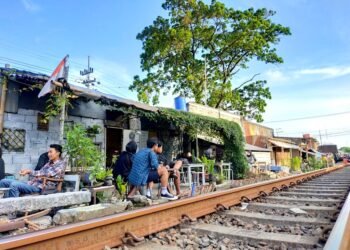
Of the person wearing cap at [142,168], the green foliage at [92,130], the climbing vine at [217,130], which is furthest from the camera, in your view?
the climbing vine at [217,130]

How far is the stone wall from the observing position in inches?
271

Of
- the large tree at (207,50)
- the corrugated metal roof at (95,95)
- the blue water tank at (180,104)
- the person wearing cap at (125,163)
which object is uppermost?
the large tree at (207,50)

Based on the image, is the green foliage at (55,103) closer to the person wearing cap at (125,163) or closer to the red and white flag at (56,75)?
the red and white flag at (56,75)

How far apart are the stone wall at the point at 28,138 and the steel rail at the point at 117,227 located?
536cm

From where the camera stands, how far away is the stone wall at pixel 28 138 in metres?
6.89

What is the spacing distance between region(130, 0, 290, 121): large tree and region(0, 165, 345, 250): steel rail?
17.4 meters

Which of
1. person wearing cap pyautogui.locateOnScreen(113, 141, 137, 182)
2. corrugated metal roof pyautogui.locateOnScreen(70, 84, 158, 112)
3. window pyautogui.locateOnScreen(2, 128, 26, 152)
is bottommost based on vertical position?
person wearing cap pyautogui.locateOnScreen(113, 141, 137, 182)

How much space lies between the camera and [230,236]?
2.43 metres

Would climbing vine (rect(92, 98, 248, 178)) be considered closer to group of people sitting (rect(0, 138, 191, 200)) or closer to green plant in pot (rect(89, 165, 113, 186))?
group of people sitting (rect(0, 138, 191, 200))

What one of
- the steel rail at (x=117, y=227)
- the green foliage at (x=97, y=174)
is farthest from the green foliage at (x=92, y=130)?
the steel rail at (x=117, y=227)

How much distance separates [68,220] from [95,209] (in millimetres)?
336

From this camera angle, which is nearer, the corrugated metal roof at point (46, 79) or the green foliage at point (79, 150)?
the green foliage at point (79, 150)

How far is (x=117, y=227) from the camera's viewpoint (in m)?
2.31

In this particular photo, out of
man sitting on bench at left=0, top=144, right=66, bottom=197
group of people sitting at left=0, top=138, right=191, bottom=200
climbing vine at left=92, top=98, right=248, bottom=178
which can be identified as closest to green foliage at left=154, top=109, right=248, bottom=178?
climbing vine at left=92, top=98, right=248, bottom=178
